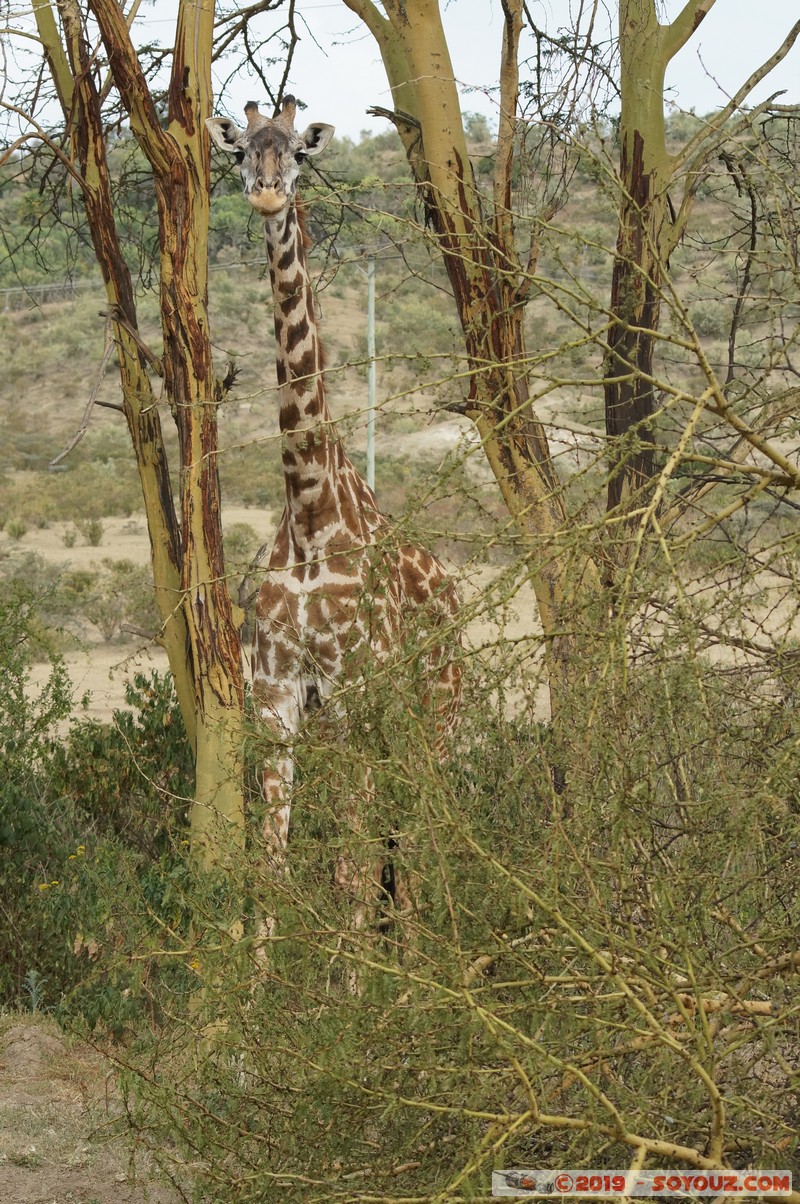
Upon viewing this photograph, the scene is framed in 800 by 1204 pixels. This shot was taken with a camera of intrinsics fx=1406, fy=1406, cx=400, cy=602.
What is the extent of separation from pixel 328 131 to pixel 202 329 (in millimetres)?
1208

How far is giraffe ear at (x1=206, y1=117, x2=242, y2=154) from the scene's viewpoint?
5.69 meters

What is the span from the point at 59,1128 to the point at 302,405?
118 inches

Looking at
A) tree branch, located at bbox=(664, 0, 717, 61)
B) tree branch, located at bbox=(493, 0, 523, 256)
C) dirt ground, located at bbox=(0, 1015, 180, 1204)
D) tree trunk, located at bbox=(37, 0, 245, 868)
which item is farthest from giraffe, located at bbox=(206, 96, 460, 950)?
tree branch, located at bbox=(664, 0, 717, 61)

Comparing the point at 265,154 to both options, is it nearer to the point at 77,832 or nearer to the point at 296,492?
the point at 296,492

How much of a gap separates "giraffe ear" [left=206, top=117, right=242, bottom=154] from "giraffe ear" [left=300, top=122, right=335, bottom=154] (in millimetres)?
386

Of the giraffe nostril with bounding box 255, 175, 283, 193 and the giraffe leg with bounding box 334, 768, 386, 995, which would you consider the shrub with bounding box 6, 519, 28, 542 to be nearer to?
the giraffe nostril with bounding box 255, 175, 283, 193

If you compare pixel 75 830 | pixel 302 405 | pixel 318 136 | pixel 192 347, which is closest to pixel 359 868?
pixel 192 347

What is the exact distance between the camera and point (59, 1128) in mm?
4488

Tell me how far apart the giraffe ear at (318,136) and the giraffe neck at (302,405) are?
34cm

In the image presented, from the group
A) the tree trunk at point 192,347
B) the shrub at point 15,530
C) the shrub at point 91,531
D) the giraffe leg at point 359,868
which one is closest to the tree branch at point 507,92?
the tree trunk at point 192,347

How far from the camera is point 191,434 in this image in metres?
5.53

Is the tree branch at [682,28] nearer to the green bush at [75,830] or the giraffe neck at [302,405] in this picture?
the giraffe neck at [302,405]

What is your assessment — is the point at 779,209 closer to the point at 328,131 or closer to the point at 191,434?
the point at 191,434

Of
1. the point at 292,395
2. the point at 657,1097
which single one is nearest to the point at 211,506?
the point at 292,395
